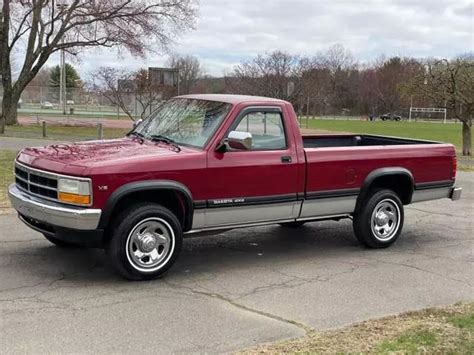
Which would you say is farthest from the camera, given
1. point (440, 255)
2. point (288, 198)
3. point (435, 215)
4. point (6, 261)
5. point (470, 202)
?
point (470, 202)

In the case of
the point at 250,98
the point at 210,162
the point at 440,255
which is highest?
the point at 250,98

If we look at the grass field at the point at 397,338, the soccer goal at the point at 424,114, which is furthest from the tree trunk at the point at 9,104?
the soccer goal at the point at 424,114

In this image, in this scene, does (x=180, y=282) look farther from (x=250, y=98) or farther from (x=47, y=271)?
(x=250, y=98)

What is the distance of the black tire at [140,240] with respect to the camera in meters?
5.63

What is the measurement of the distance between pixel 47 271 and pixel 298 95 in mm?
29539

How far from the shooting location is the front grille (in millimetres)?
5609

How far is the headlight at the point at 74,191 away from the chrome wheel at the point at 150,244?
22.3 inches

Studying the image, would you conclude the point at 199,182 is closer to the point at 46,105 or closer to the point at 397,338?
the point at 397,338

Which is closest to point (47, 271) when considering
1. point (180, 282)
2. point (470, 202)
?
point (180, 282)

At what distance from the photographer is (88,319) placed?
4.71 metres

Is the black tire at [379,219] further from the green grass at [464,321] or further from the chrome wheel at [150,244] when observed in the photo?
the chrome wheel at [150,244]

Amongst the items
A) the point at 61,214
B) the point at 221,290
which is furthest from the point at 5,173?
the point at 221,290

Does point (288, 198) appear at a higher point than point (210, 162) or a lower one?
lower

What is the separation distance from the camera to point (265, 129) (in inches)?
267
